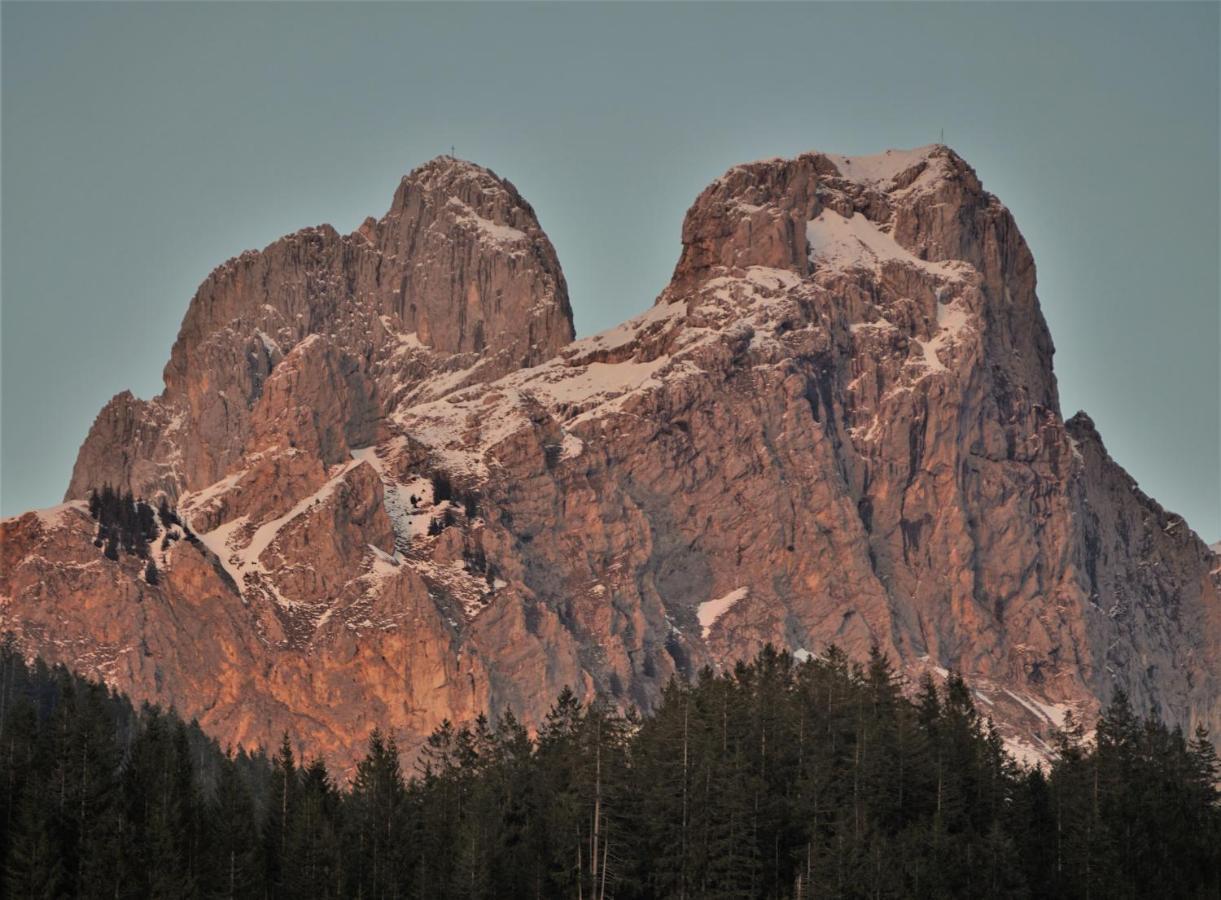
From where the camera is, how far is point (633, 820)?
174750mm

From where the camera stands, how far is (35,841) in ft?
538

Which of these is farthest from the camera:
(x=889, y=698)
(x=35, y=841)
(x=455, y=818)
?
(x=889, y=698)

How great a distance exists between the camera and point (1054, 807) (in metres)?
186

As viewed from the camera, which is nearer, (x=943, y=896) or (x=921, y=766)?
(x=943, y=896)

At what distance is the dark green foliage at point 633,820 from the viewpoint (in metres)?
167

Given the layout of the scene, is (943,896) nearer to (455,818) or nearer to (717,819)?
(717,819)

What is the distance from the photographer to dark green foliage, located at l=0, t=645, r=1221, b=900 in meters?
167

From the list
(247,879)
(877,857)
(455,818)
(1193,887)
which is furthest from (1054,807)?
(247,879)

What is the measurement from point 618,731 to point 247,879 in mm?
26639

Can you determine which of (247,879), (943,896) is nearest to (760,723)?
(943,896)

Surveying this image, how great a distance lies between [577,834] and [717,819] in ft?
26.5

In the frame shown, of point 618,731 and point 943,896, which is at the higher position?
point 618,731

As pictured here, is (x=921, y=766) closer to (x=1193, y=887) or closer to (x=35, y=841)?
(x=1193, y=887)

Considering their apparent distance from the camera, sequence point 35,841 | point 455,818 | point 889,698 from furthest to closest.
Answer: point 889,698 → point 455,818 → point 35,841
